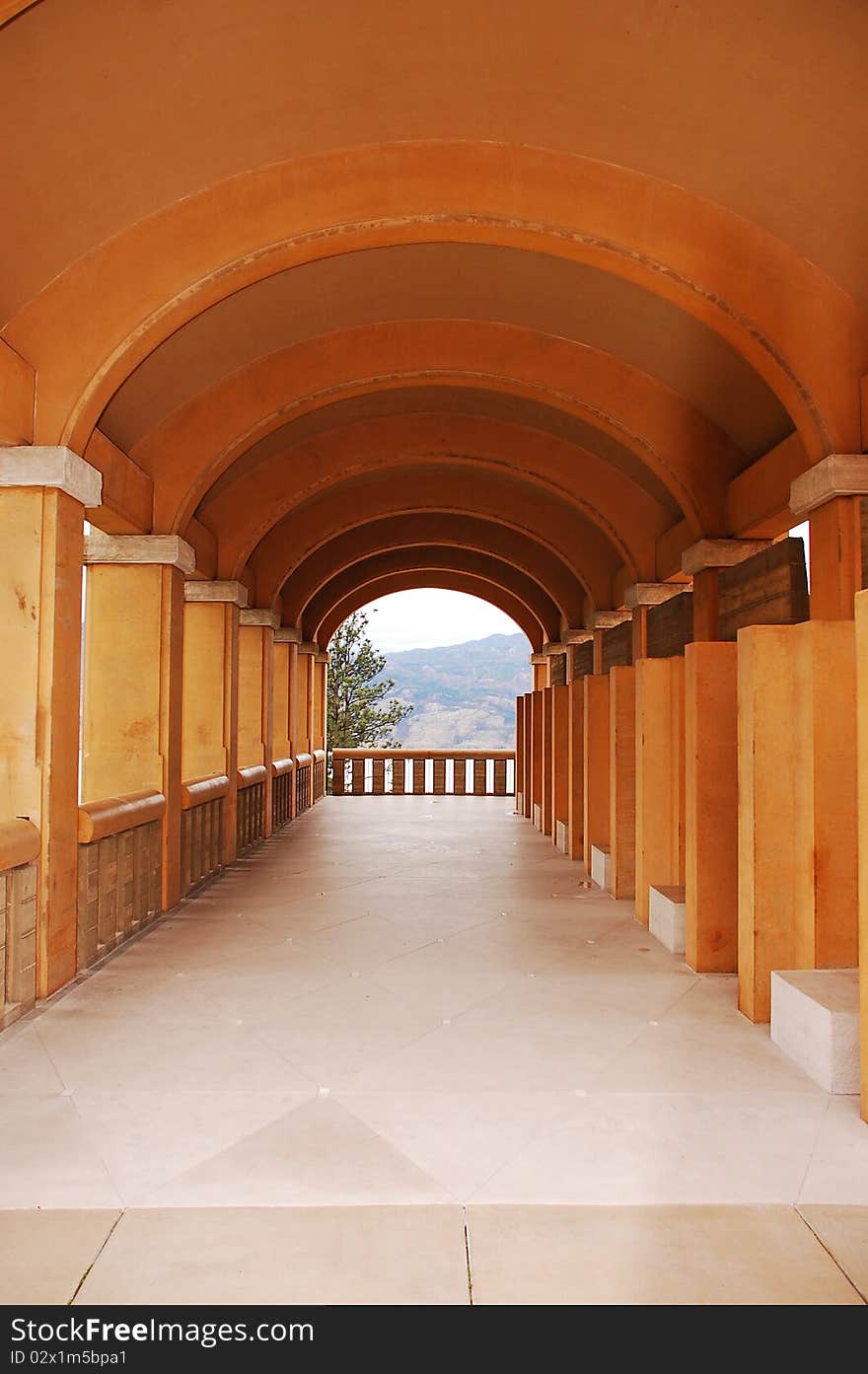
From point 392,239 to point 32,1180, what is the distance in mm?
5740

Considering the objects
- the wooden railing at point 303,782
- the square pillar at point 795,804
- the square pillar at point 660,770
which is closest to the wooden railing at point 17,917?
the square pillar at point 795,804

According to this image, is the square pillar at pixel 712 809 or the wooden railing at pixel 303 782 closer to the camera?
the square pillar at pixel 712 809

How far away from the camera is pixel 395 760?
71.6ft

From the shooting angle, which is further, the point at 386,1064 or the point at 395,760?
the point at 395,760

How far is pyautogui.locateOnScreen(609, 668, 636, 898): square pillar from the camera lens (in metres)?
8.46

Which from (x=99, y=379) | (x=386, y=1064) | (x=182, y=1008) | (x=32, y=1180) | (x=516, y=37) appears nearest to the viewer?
(x=32, y=1180)

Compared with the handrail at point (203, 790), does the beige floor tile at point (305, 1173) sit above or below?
below

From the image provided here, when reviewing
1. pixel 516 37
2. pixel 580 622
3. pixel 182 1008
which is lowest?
pixel 182 1008

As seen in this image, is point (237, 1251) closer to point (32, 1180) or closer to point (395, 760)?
point (32, 1180)

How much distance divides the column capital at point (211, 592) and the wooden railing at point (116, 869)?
3.67m

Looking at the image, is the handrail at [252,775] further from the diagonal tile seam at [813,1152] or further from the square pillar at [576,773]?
the diagonal tile seam at [813,1152]

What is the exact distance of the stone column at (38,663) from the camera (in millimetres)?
5652

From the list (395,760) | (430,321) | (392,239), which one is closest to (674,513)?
(430,321)

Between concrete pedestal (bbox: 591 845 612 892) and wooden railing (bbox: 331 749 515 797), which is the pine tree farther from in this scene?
concrete pedestal (bbox: 591 845 612 892)
